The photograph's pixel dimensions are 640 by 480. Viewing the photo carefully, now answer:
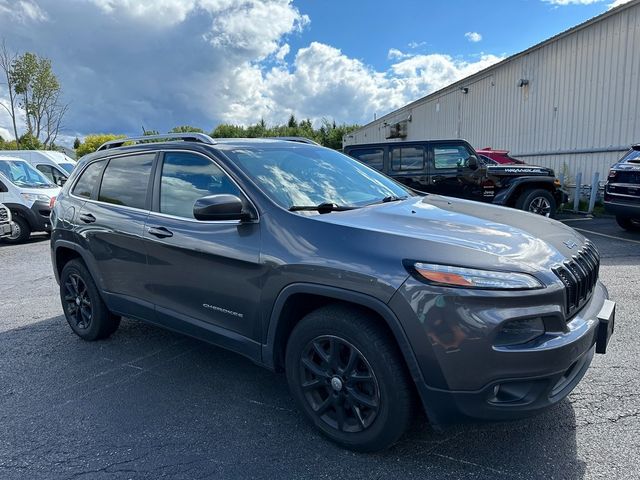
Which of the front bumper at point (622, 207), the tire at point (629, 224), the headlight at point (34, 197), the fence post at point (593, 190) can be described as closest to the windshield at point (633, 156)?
the front bumper at point (622, 207)

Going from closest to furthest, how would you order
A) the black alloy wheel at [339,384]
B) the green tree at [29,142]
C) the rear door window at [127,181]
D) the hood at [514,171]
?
1. the black alloy wheel at [339,384]
2. the rear door window at [127,181]
3. the hood at [514,171]
4. the green tree at [29,142]

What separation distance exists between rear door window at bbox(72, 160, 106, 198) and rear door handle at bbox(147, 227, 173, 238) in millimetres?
1195

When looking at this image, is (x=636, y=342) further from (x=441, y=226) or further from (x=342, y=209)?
(x=342, y=209)

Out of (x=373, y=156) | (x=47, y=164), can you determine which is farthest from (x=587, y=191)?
(x=47, y=164)

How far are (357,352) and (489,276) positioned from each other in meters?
0.76

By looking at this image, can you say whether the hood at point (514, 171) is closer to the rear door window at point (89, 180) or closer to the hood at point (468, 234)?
the hood at point (468, 234)

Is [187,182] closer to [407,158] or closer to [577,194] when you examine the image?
[407,158]

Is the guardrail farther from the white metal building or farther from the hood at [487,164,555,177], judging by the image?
the hood at [487,164,555,177]

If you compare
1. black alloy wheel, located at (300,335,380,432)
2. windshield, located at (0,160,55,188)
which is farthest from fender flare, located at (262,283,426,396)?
windshield, located at (0,160,55,188)

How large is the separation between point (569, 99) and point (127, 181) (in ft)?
47.5

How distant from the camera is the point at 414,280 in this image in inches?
88.1

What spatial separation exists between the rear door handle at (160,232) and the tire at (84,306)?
1.12 meters

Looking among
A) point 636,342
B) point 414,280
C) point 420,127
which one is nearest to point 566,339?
point 414,280

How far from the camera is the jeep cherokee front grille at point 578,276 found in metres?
2.34
